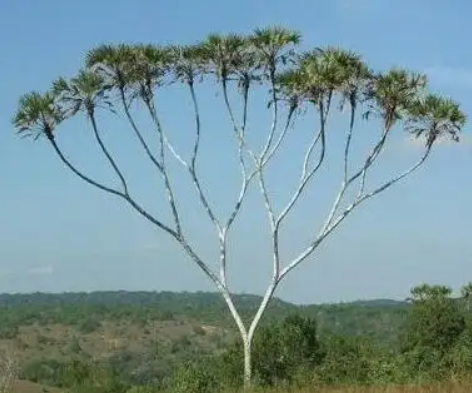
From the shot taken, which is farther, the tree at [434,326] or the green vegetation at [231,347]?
the tree at [434,326]

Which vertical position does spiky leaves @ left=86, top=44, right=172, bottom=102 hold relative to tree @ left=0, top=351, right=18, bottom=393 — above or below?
above

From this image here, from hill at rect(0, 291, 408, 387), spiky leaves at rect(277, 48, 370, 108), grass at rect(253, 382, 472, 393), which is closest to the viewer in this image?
grass at rect(253, 382, 472, 393)

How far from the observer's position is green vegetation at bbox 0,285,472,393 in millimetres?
27131

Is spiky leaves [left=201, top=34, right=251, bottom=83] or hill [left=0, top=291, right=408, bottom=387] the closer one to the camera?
spiky leaves [left=201, top=34, right=251, bottom=83]

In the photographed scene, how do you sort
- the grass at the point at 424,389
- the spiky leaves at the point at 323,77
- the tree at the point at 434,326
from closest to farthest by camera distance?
the grass at the point at 424,389, the spiky leaves at the point at 323,77, the tree at the point at 434,326

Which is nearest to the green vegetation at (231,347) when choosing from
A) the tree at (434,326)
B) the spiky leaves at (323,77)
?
the tree at (434,326)

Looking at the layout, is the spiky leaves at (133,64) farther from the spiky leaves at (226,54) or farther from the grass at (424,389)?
the grass at (424,389)

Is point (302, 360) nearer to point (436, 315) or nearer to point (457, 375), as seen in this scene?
point (436, 315)

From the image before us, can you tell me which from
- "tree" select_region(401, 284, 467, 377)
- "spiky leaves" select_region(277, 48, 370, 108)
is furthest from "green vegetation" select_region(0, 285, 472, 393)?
"spiky leaves" select_region(277, 48, 370, 108)

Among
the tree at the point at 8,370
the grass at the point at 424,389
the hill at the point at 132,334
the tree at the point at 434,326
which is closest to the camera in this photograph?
the grass at the point at 424,389

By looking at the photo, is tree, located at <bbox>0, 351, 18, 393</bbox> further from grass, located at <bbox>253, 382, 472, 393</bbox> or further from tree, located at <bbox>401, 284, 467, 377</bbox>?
tree, located at <bbox>401, 284, 467, 377</bbox>

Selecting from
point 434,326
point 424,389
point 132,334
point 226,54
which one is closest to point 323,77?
point 226,54

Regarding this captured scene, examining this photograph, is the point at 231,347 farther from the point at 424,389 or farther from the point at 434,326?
the point at 424,389

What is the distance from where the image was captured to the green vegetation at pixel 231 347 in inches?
1068
